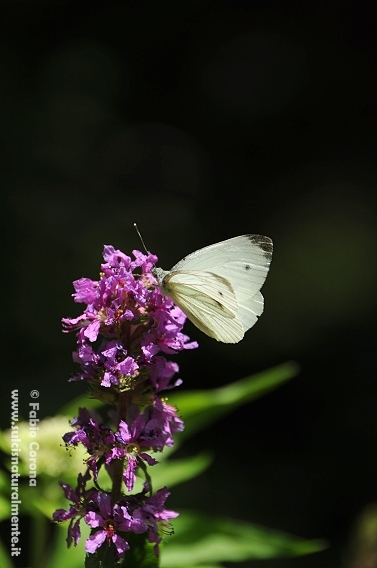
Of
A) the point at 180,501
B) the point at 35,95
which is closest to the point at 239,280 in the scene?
the point at 180,501

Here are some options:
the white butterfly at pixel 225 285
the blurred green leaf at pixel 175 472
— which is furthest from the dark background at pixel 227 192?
the white butterfly at pixel 225 285

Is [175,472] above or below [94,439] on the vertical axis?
below

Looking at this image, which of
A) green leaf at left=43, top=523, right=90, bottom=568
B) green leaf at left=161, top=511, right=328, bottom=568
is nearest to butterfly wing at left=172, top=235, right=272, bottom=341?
green leaf at left=161, top=511, right=328, bottom=568

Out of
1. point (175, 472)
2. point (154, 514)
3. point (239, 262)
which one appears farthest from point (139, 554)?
point (239, 262)

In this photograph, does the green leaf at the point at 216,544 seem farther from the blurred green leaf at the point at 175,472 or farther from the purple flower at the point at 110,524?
the purple flower at the point at 110,524

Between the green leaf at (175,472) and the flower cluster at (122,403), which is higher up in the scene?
the flower cluster at (122,403)

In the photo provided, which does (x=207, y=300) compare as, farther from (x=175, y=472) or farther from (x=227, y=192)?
(x=227, y=192)

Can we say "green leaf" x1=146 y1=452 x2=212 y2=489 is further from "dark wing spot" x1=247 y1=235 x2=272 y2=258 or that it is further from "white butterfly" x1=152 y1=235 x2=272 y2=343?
"dark wing spot" x1=247 y1=235 x2=272 y2=258
